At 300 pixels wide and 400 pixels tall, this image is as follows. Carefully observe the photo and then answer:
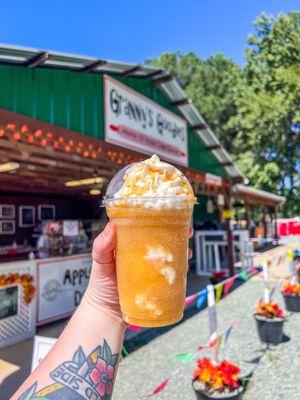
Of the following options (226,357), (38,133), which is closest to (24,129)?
(38,133)

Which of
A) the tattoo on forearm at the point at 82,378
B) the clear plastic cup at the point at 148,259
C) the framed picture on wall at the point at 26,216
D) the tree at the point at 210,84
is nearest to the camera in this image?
the tattoo on forearm at the point at 82,378

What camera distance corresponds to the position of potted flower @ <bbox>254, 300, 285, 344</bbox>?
5.30m

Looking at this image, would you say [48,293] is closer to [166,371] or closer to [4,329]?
[4,329]

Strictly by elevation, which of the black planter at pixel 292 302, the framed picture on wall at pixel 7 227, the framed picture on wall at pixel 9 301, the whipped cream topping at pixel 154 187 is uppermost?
the whipped cream topping at pixel 154 187

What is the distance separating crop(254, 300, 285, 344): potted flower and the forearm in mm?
4640

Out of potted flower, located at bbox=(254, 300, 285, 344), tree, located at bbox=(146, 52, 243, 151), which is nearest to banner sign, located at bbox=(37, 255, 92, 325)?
potted flower, located at bbox=(254, 300, 285, 344)

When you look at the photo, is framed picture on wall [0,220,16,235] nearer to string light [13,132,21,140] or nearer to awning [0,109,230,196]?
awning [0,109,230,196]

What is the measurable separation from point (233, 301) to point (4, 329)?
5.10 metres

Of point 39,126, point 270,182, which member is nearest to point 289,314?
point 39,126

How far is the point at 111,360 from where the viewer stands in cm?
125

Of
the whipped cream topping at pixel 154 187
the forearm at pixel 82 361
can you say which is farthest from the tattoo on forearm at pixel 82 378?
the whipped cream topping at pixel 154 187

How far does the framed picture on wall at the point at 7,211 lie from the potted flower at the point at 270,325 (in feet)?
26.5

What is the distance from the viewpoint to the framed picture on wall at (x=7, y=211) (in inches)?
421

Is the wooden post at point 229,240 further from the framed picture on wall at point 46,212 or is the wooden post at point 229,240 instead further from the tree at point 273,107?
the tree at point 273,107
